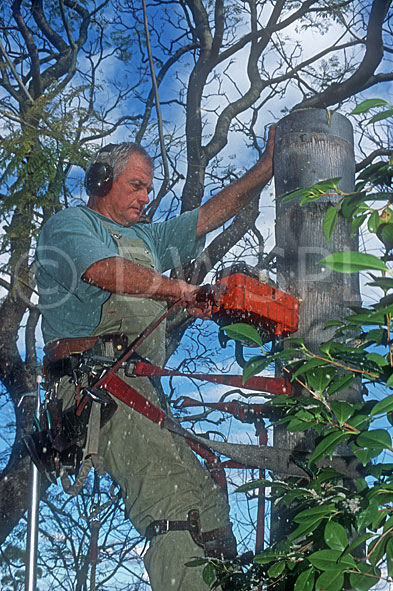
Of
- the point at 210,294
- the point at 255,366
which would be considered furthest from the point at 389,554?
the point at 210,294

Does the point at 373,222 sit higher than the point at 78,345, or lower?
lower

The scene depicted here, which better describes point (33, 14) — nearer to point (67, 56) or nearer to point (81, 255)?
point (67, 56)

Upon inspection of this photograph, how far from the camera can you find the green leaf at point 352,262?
96 centimetres

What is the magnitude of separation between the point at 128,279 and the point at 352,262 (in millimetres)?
1474

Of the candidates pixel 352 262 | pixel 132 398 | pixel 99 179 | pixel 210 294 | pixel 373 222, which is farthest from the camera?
pixel 99 179

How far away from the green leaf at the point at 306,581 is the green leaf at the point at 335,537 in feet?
0.34

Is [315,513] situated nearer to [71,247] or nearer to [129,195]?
[71,247]

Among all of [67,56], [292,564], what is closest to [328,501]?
[292,564]

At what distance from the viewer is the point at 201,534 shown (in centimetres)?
231

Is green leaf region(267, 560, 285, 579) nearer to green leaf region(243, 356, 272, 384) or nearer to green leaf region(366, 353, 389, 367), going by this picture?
green leaf region(243, 356, 272, 384)

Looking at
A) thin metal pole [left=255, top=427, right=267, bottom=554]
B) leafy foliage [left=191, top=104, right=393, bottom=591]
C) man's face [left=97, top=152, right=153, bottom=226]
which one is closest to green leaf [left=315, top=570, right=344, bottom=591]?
leafy foliage [left=191, top=104, right=393, bottom=591]

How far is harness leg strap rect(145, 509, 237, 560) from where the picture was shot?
2.28 meters

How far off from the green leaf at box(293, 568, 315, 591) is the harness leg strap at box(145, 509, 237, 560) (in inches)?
41.5

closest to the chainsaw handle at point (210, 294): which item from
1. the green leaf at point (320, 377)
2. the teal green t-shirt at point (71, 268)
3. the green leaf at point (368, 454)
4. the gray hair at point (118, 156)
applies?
the teal green t-shirt at point (71, 268)
